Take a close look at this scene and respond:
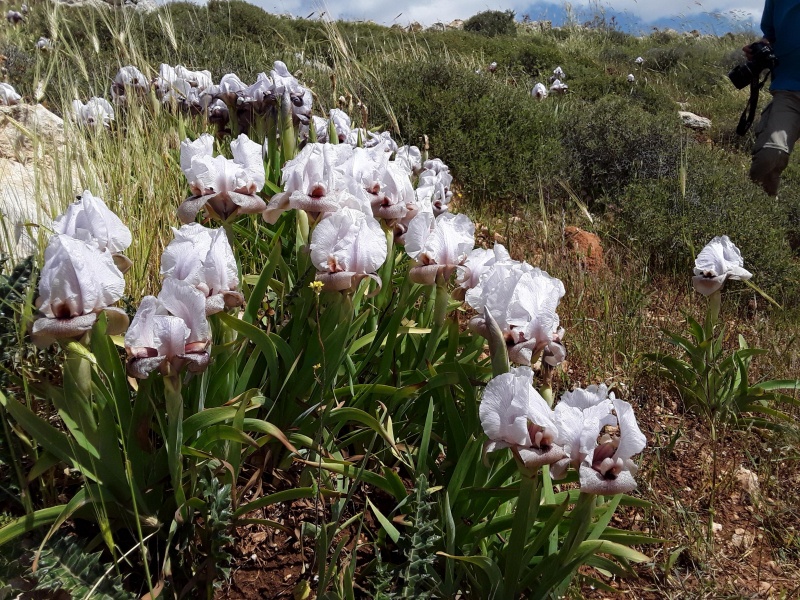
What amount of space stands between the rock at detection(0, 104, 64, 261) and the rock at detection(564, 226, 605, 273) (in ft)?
10.2

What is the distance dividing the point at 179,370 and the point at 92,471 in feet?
1.29

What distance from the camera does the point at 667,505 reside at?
A: 83.7 inches

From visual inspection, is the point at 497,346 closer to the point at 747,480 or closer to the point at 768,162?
the point at 747,480

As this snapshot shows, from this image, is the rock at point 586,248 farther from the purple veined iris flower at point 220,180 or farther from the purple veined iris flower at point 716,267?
the purple veined iris flower at point 220,180

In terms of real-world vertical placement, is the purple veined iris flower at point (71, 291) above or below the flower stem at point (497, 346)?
above

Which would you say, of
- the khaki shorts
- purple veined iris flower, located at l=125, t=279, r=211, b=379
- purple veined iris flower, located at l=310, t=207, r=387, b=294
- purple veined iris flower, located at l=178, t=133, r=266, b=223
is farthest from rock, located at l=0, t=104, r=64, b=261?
the khaki shorts

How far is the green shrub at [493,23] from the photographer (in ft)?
73.5

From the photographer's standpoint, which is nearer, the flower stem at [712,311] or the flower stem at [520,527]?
the flower stem at [520,527]

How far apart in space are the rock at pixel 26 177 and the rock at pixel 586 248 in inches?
122

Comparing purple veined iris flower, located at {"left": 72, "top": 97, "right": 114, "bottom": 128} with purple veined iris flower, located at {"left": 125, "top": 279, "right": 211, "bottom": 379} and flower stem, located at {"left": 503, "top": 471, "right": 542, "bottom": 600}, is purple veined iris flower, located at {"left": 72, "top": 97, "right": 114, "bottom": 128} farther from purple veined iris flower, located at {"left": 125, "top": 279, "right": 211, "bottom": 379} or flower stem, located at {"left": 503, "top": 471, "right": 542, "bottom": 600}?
flower stem, located at {"left": 503, "top": 471, "right": 542, "bottom": 600}

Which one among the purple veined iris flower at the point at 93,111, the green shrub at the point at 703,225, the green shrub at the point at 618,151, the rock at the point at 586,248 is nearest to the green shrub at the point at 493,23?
the green shrub at the point at 618,151

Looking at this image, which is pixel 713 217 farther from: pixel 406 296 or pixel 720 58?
pixel 720 58

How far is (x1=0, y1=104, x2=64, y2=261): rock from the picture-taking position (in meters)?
2.10

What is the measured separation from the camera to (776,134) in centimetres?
612
